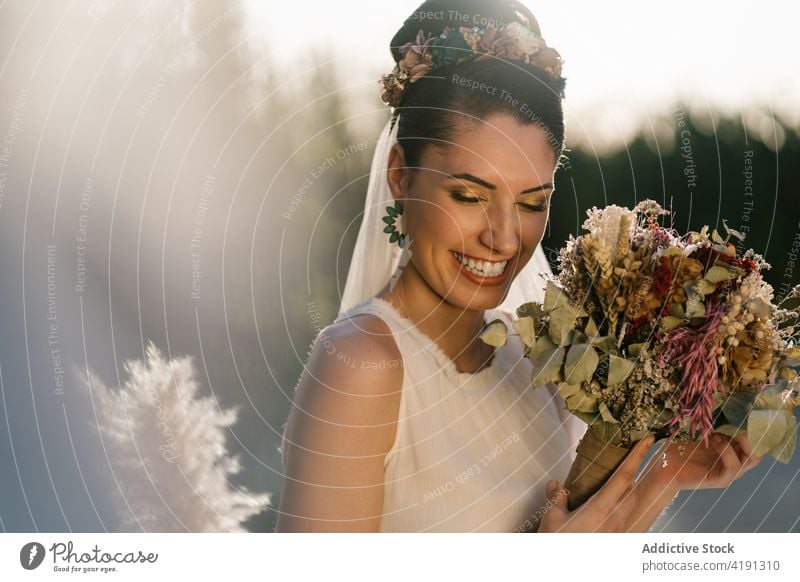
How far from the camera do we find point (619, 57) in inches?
125

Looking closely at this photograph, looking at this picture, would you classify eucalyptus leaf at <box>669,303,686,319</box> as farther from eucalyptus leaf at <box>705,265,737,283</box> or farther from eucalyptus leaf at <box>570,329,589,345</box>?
eucalyptus leaf at <box>570,329,589,345</box>

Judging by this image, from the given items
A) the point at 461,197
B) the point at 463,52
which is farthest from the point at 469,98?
the point at 461,197

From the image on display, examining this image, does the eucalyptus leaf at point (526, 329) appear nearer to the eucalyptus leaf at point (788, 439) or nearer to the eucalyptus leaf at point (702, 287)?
the eucalyptus leaf at point (702, 287)

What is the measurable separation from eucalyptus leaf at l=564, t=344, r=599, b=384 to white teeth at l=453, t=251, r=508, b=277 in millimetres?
441

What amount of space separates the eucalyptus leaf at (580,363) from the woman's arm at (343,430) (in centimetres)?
48

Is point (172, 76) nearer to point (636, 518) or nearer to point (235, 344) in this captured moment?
point (235, 344)

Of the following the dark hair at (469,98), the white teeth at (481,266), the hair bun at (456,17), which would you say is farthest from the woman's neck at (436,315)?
the hair bun at (456,17)

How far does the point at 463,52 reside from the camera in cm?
261

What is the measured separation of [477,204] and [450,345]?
430mm

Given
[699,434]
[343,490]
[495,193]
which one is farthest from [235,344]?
[699,434]

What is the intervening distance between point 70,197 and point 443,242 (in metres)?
1.20

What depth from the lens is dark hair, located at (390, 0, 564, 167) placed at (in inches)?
100

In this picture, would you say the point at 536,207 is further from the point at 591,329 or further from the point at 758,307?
the point at 758,307
